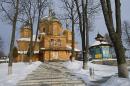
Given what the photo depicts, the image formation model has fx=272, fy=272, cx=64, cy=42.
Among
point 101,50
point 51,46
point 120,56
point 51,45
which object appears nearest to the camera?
point 120,56

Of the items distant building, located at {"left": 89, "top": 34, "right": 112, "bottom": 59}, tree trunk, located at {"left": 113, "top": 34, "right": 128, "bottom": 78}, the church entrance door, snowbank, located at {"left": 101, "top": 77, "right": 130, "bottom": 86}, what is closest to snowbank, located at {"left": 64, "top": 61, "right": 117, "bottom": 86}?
tree trunk, located at {"left": 113, "top": 34, "right": 128, "bottom": 78}

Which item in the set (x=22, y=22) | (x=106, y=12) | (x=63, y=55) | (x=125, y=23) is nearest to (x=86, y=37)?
(x=106, y=12)

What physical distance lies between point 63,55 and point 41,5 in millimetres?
22929

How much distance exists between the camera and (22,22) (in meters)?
38.0

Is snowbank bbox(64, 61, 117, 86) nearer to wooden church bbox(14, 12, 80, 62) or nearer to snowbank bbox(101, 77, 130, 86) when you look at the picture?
snowbank bbox(101, 77, 130, 86)

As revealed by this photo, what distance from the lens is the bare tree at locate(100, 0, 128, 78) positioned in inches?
516

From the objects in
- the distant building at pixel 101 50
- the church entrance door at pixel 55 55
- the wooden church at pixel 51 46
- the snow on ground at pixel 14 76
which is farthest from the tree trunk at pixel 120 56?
the church entrance door at pixel 55 55

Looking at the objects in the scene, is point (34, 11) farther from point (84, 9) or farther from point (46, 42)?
point (46, 42)

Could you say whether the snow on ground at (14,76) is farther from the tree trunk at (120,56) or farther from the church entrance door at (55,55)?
the church entrance door at (55,55)

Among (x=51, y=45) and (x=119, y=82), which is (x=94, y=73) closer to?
(x=119, y=82)

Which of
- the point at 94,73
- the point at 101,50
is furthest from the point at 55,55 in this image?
the point at 94,73

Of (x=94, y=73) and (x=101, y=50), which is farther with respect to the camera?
(x=101, y=50)

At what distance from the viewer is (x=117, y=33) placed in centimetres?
1337

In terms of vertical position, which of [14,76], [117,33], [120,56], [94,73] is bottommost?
[14,76]
